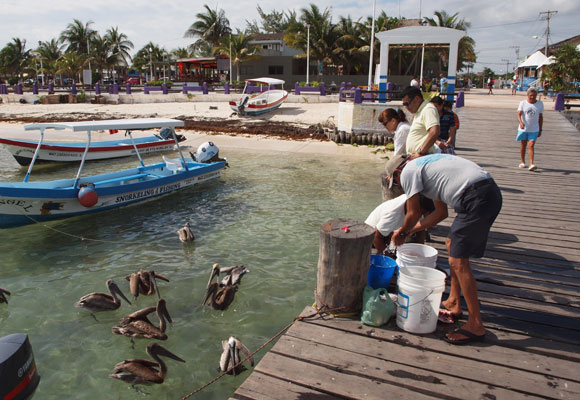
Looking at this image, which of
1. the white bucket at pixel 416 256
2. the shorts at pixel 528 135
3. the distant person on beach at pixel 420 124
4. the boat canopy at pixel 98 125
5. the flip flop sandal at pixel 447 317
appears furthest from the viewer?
the shorts at pixel 528 135

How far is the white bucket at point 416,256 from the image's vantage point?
4.46 metres

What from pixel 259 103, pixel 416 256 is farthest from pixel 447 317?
pixel 259 103

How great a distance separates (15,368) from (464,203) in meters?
4.24

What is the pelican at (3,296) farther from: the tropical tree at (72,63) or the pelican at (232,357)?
the tropical tree at (72,63)

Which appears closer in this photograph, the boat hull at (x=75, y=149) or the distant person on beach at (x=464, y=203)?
the distant person on beach at (x=464, y=203)

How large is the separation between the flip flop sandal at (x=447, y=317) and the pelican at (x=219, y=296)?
3185 mm

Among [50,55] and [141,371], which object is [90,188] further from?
[50,55]

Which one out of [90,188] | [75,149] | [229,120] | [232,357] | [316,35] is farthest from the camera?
[316,35]

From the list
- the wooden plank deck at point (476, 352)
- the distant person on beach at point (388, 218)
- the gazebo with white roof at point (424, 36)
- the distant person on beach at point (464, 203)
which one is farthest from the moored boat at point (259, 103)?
the distant person on beach at point (464, 203)

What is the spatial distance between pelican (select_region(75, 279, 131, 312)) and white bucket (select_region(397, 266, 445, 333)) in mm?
4180

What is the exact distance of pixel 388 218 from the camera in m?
5.31

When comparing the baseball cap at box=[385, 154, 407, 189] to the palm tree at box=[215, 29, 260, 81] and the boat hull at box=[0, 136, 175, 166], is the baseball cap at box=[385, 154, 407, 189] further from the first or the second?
the palm tree at box=[215, 29, 260, 81]

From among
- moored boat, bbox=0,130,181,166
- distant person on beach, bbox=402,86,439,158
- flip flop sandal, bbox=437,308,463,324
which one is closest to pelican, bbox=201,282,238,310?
flip flop sandal, bbox=437,308,463,324

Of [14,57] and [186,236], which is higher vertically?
[14,57]
